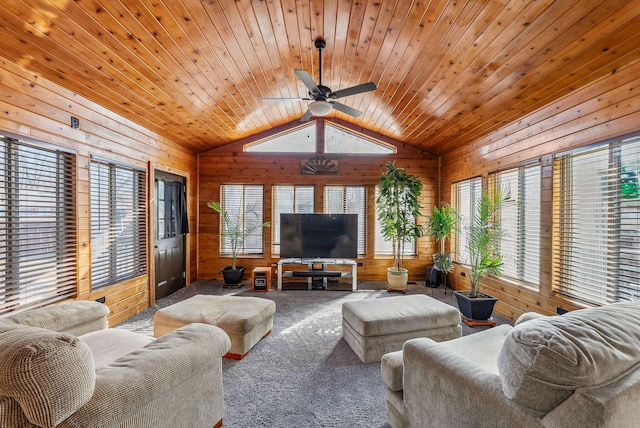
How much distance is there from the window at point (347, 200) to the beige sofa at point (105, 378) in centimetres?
438

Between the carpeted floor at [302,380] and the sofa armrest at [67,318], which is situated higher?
the sofa armrest at [67,318]

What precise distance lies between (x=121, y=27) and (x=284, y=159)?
3.78 m

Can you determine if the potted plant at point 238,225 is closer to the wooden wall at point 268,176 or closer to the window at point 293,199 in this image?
the wooden wall at point 268,176

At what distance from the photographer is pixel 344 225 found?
550 cm

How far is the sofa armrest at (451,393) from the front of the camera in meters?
1.11

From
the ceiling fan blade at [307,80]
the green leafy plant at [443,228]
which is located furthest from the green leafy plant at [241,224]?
the ceiling fan blade at [307,80]

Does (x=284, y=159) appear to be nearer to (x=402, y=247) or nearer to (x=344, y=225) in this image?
(x=344, y=225)

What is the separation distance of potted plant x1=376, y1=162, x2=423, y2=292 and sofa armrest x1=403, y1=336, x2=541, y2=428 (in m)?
3.65

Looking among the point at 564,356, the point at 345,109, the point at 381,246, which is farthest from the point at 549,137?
the point at 381,246

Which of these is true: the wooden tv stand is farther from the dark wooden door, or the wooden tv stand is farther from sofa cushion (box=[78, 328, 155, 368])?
sofa cushion (box=[78, 328, 155, 368])

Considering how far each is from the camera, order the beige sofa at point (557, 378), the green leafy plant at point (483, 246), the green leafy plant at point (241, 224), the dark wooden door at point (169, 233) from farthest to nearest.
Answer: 1. the green leafy plant at point (241, 224)
2. the dark wooden door at point (169, 233)
3. the green leafy plant at point (483, 246)
4. the beige sofa at point (557, 378)

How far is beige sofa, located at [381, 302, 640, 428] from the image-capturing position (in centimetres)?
92

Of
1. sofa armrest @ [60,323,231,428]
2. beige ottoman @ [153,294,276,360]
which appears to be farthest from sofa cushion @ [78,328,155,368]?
beige ottoman @ [153,294,276,360]

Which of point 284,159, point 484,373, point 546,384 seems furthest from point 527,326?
point 284,159
